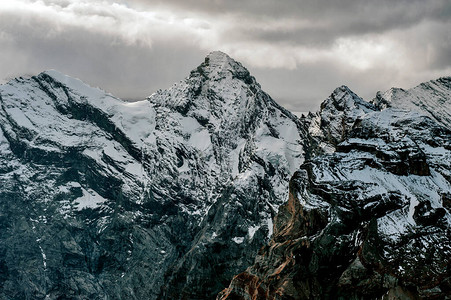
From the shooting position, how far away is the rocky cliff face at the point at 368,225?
317ft

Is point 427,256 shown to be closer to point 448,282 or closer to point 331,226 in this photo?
point 448,282

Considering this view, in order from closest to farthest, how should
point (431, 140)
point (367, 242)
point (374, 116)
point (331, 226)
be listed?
point (367, 242), point (331, 226), point (431, 140), point (374, 116)

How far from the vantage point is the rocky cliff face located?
96.6 m

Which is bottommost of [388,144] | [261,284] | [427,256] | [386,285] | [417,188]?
[261,284]

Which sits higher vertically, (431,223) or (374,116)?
(374,116)

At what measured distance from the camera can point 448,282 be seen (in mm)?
93125

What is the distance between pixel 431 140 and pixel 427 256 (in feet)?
111

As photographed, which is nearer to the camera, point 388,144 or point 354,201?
point 354,201

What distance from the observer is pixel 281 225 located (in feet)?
415

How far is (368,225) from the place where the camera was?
103875 millimetres

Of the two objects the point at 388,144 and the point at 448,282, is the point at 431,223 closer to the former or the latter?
the point at 448,282

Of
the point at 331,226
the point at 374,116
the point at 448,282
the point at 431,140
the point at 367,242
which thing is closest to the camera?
the point at 448,282

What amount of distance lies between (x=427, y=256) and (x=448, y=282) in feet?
22.4

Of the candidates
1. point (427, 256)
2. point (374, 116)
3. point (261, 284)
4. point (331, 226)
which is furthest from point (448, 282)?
point (374, 116)
